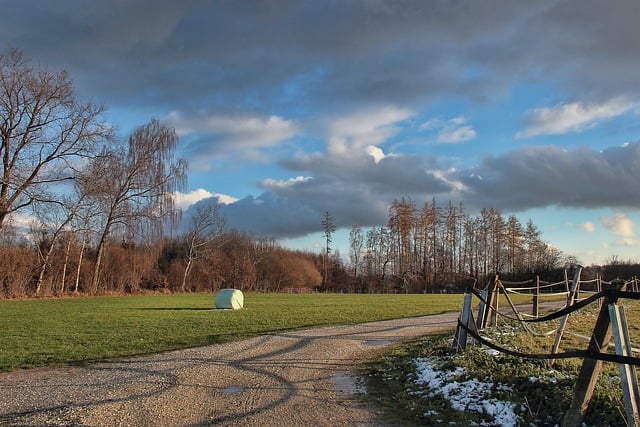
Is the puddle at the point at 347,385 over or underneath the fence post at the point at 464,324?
underneath

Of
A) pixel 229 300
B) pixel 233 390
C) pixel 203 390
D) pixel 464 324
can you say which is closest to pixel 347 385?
pixel 233 390

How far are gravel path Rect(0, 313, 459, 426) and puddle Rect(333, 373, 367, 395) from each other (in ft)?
0.05

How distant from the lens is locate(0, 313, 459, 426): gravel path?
5.59 m

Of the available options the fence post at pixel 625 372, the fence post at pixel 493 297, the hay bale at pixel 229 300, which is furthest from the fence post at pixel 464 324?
the hay bale at pixel 229 300

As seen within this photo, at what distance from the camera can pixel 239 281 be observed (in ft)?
238

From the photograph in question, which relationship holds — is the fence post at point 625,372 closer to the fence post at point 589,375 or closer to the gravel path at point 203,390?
the fence post at point 589,375

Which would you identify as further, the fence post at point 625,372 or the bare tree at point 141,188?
the bare tree at point 141,188

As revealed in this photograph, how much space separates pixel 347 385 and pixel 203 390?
224cm

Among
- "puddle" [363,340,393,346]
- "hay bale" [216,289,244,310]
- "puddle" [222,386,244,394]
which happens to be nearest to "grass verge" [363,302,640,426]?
"puddle" [222,386,244,394]

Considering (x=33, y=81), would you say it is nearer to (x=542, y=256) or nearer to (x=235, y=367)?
(x=235, y=367)

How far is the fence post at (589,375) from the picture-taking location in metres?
4.70

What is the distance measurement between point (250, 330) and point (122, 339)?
364 cm

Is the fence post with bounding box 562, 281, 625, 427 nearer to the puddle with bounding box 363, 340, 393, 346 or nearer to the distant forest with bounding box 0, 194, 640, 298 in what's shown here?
the puddle with bounding box 363, 340, 393, 346

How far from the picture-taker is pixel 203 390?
6887 mm
